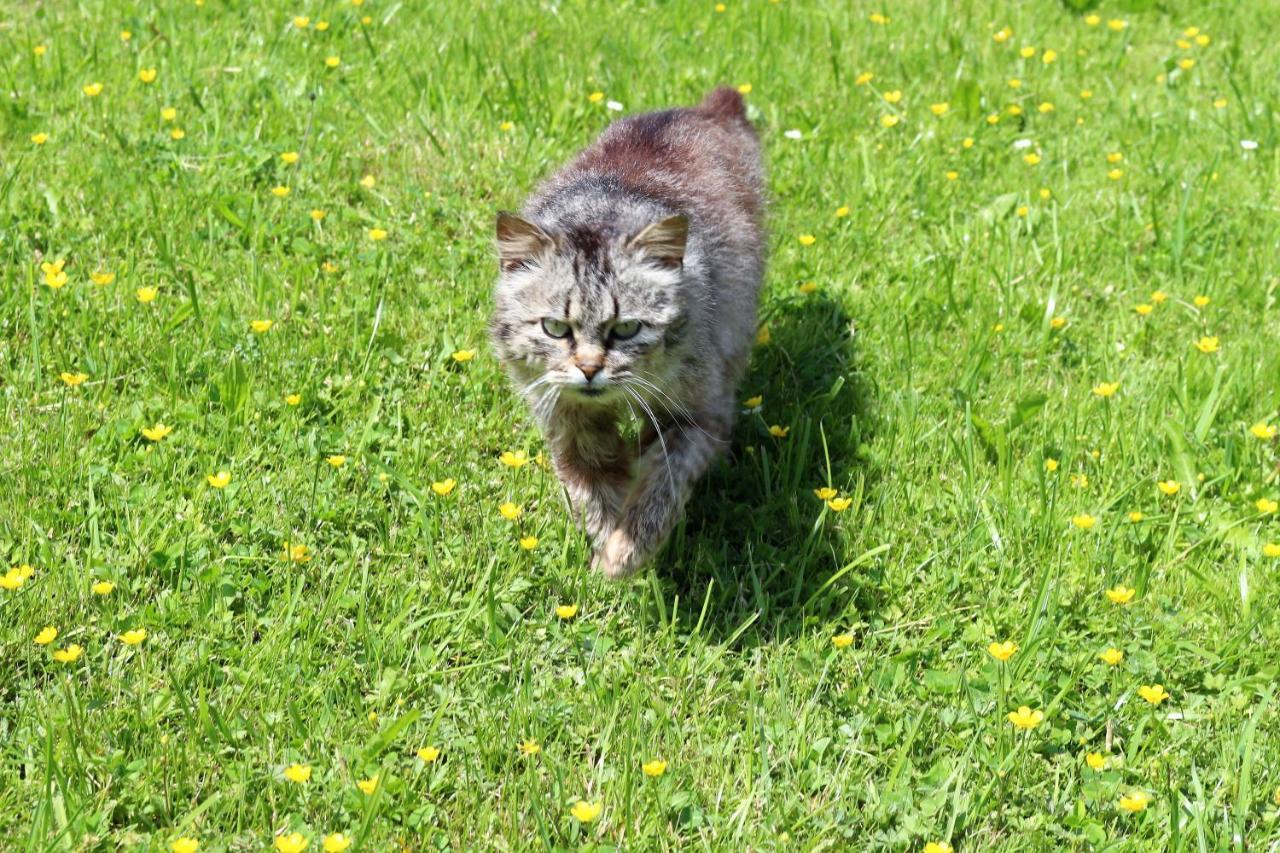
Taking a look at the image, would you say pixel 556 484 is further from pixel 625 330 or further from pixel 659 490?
pixel 625 330

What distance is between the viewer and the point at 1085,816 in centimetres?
354

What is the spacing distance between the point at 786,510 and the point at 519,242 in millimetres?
1315

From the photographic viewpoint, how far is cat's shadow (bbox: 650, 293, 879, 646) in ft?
14.0

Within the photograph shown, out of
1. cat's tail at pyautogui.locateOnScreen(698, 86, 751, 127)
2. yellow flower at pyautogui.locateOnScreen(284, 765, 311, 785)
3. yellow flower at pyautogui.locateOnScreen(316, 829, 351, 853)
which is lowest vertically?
yellow flower at pyautogui.locateOnScreen(316, 829, 351, 853)

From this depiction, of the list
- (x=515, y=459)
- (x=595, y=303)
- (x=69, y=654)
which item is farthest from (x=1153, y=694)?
(x=69, y=654)

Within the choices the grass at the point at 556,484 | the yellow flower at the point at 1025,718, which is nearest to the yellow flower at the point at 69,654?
the grass at the point at 556,484

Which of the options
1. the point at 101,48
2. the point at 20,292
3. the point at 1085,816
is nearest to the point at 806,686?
the point at 1085,816

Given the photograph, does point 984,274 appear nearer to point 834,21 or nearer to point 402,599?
point 834,21

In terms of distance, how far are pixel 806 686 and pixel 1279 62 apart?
532 centimetres

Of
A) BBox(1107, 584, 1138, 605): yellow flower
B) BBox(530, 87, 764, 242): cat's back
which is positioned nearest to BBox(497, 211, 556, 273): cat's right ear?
BBox(530, 87, 764, 242): cat's back

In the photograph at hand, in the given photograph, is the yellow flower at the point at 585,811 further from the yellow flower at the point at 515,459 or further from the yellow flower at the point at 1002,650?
the yellow flower at the point at 515,459

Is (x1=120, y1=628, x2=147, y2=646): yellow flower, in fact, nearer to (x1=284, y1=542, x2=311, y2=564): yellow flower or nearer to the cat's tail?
(x1=284, y1=542, x2=311, y2=564): yellow flower

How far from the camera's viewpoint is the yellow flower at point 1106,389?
16.5 ft

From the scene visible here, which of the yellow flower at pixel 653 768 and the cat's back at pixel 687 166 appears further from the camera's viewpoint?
the cat's back at pixel 687 166
